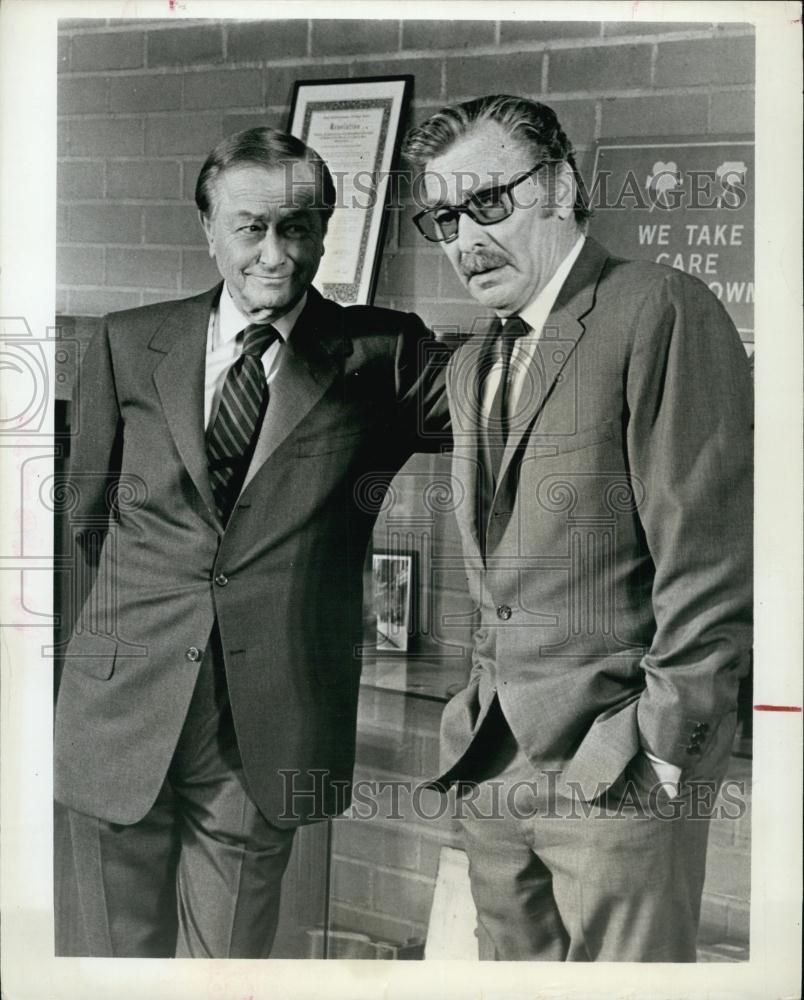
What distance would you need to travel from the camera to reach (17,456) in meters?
2.41

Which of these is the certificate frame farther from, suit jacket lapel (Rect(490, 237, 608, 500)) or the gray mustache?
suit jacket lapel (Rect(490, 237, 608, 500))

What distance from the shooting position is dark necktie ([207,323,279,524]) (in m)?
2.34

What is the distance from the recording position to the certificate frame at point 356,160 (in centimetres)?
234

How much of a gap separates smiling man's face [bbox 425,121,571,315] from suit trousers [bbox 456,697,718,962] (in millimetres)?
826

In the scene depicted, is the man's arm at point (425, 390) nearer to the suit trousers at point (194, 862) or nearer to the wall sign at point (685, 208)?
the wall sign at point (685, 208)

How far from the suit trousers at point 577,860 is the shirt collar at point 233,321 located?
85cm

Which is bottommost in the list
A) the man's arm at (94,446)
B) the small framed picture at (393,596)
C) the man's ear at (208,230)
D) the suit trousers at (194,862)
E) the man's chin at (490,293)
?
the suit trousers at (194,862)

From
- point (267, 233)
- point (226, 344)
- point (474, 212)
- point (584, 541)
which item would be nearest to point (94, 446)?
point (226, 344)

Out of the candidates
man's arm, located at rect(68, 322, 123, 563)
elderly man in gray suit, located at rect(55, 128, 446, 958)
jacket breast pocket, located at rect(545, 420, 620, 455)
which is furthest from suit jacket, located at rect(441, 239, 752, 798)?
man's arm, located at rect(68, 322, 123, 563)

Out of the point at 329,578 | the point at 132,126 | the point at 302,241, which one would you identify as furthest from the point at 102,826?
the point at 132,126

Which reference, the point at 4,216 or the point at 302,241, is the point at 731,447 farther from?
the point at 4,216

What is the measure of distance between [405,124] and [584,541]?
0.90 metres

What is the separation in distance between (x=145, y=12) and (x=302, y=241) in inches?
22.9

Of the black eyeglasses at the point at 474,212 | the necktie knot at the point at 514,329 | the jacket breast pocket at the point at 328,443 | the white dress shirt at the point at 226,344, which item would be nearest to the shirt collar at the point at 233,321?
the white dress shirt at the point at 226,344
